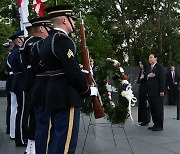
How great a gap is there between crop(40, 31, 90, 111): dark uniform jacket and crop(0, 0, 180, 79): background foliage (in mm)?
19964

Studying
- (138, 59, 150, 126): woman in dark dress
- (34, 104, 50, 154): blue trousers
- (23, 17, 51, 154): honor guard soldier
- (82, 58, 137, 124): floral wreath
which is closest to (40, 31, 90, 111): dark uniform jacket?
(34, 104, 50, 154): blue trousers

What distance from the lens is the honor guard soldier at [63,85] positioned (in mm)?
3404

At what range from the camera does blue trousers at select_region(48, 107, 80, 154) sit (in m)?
3.45

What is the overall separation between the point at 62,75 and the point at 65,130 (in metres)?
0.58

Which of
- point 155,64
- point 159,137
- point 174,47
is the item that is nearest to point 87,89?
point 159,137

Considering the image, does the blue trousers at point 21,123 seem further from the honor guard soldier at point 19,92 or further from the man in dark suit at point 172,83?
the man in dark suit at point 172,83

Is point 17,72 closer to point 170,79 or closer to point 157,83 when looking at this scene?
point 157,83

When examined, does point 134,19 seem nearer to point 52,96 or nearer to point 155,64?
point 155,64

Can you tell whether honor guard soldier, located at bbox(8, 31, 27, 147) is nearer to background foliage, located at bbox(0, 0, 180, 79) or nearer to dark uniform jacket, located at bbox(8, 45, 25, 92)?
dark uniform jacket, located at bbox(8, 45, 25, 92)

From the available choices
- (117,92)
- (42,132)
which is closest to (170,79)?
(117,92)

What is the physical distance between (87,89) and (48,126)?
0.79 meters

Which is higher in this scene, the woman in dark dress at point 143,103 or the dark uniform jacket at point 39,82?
the dark uniform jacket at point 39,82

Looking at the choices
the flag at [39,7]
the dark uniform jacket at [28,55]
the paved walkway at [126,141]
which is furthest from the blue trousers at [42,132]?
the flag at [39,7]

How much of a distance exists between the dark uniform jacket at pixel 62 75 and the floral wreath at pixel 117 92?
213 cm
